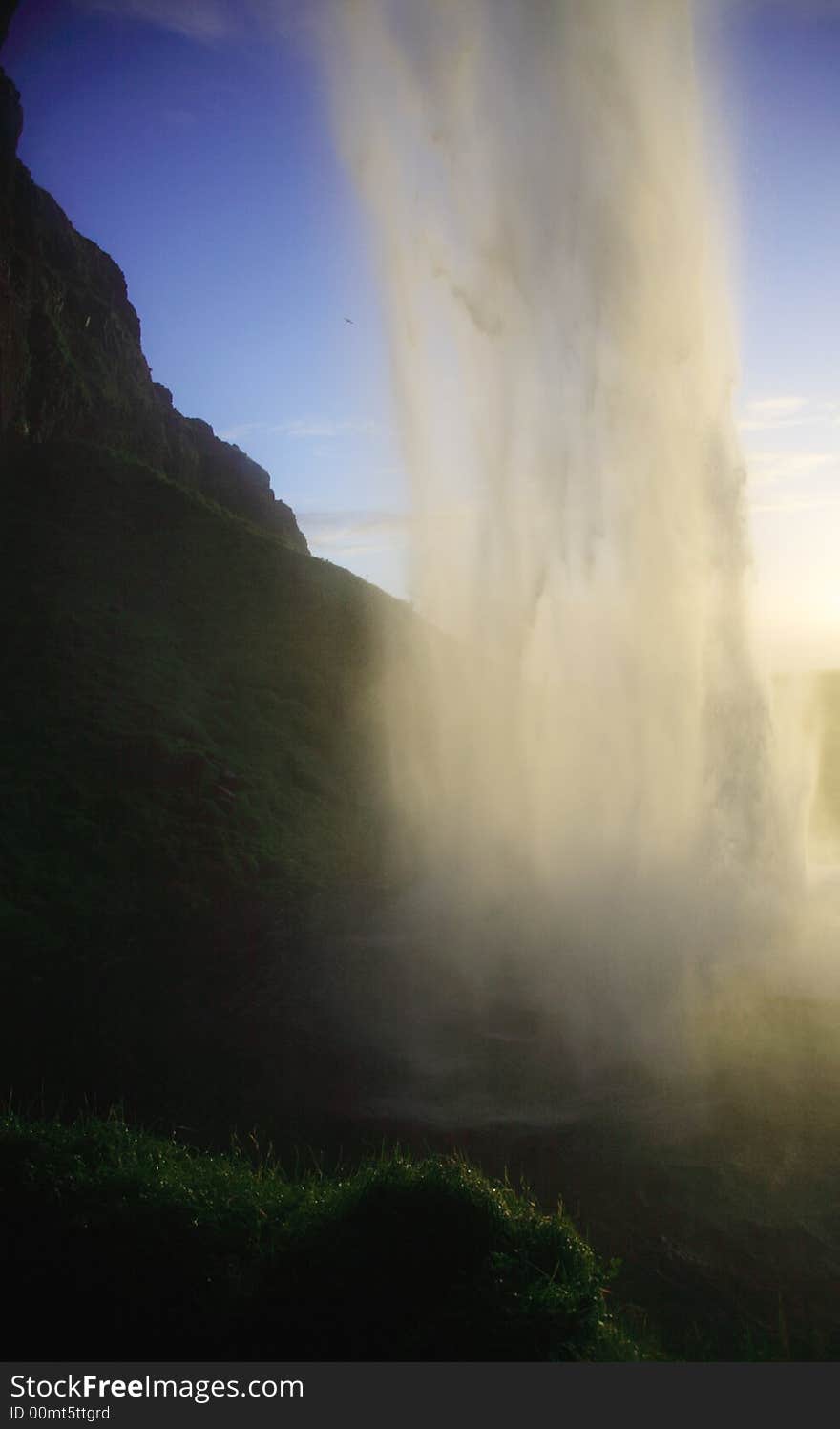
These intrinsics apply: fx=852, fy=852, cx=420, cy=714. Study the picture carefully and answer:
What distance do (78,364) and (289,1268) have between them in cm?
7082

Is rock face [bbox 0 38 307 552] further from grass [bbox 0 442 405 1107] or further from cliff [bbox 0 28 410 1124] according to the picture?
grass [bbox 0 442 405 1107]

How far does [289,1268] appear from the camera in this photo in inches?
375

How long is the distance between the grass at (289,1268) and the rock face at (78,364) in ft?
179

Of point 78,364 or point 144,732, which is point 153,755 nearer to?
point 144,732

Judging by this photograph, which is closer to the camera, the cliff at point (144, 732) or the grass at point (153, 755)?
the cliff at point (144, 732)

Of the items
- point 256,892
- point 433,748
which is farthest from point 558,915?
point 433,748

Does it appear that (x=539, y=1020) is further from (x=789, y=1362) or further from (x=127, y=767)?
(x=127, y=767)

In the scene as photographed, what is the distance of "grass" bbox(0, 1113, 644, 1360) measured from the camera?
862 centimetres

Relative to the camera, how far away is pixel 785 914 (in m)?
25.7

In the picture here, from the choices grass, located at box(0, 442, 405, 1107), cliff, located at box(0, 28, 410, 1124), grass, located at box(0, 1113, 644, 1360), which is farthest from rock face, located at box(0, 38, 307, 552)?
grass, located at box(0, 1113, 644, 1360)

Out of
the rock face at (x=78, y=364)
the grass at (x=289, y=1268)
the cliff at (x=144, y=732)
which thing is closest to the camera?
the grass at (x=289, y=1268)

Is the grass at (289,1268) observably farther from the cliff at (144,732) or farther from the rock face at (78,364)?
the rock face at (78,364)

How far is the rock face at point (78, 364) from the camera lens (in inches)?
2186

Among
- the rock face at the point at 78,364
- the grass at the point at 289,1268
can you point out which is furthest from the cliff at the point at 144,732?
the grass at the point at 289,1268
